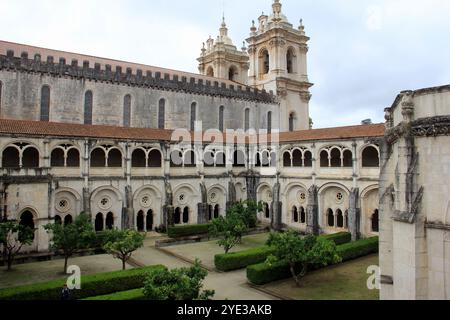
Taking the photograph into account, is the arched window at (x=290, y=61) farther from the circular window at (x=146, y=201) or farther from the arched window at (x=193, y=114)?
the circular window at (x=146, y=201)

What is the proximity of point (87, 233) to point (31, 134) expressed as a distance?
432 inches

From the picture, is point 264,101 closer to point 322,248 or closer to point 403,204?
point 322,248

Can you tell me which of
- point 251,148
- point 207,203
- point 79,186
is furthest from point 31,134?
point 251,148

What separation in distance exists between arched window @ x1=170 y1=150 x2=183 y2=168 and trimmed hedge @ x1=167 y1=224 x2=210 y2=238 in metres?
6.96

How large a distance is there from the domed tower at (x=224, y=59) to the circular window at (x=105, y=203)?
34014 millimetres

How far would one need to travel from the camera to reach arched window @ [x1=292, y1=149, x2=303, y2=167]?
38375 millimetres

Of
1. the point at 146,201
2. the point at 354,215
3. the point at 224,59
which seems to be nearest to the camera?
the point at 354,215

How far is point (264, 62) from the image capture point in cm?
5572

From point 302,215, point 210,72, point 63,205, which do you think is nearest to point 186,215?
point 302,215

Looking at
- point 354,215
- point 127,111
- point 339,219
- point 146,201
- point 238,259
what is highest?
point 127,111

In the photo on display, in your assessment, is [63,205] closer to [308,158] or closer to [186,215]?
[186,215]

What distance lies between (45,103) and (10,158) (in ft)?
25.0

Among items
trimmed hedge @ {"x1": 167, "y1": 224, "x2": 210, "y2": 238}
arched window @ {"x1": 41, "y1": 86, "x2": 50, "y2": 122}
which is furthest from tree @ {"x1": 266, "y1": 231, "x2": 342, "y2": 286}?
arched window @ {"x1": 41, "y1": 86, "x2": 50, "y2": 122}
